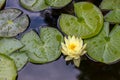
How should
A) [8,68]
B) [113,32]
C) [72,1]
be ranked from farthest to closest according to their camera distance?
1. [72,1]
2. [113,32]
3. [8,68]

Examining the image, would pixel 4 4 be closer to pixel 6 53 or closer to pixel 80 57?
pixel 6 53

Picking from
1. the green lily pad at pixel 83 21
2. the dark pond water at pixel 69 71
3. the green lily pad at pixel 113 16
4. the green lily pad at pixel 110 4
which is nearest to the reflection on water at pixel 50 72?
the dark pond water at pixel 69 71

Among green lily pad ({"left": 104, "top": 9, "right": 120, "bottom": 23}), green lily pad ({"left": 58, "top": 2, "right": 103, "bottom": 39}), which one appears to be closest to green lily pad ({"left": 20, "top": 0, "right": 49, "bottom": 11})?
green lily pad ({"left": 58, "top": 2, "right": 103, "bottom": 39})

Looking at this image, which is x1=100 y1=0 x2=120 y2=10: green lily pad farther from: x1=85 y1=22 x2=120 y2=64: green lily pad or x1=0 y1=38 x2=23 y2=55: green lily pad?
x1=0 y1=38 x2=23 y2=55: green lily pad

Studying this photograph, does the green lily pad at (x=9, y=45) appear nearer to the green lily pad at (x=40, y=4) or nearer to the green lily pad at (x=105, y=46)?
the green lily pad at (x=40, y=4)

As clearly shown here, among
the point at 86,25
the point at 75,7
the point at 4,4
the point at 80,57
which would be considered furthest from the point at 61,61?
the point at 4,4

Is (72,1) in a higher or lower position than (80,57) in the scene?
higher

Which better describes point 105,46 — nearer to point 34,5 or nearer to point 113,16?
point 113,16

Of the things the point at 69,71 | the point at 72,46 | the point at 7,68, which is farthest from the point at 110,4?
the point at 7,68
